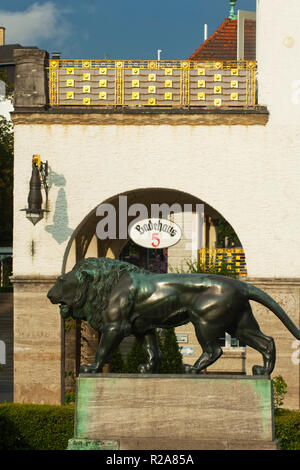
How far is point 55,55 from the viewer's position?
69.5ft

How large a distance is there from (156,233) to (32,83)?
4660 millimetres

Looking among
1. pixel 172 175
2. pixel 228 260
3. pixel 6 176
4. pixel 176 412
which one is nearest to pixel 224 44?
pixel 228 260

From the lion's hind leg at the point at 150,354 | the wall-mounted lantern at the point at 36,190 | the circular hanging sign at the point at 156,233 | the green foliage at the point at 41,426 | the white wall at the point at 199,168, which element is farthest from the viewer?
A: the circular hanging sign at the point at 156,233

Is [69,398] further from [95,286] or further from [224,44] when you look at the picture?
[224,44]

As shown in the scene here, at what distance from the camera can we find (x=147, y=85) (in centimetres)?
2059

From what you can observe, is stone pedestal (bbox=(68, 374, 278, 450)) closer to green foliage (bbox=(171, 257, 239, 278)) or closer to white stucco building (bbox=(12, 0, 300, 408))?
white stucco building (bbox=(12, 0, 300, 408))

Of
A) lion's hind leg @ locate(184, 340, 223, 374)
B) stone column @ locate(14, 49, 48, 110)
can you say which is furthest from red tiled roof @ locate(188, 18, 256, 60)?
lion's hind leg @ locate(184, 340, 223, 374)

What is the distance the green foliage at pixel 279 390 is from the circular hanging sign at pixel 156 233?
435 centimetres

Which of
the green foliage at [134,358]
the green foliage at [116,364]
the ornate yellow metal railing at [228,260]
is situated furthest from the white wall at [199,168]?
the ornate yellow metal railing at [228,260]

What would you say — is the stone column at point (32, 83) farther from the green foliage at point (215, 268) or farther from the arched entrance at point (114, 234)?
the green foliage at point (215, 268)

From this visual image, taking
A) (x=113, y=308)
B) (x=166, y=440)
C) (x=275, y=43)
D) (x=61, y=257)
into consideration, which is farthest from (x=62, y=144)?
(x=166, y=440)

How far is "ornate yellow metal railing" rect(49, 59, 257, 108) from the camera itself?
67.6 ft

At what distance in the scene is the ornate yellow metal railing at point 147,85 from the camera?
20.6m

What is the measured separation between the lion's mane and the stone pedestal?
1.13m
